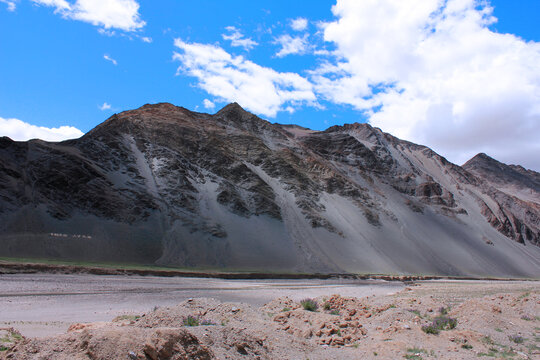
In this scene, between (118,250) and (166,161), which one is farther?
(166,161)

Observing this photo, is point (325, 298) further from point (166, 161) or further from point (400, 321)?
point (166, 161)

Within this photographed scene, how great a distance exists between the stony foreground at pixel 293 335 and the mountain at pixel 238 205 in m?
32.4

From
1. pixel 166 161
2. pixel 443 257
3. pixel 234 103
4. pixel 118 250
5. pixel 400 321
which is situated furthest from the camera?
pixel 234 103

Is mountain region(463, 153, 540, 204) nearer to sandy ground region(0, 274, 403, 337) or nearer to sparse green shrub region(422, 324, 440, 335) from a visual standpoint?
sandy ground region(0, 274, 403, 337)

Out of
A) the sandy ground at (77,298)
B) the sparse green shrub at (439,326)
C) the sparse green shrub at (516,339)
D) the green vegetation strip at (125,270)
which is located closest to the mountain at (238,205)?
the green vegetation strip at (125,270)

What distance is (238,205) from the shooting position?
58062 millimetres

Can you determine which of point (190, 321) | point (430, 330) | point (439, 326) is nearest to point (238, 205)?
point (439, 326)

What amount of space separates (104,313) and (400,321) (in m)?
10.9

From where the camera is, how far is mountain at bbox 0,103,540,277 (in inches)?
1740

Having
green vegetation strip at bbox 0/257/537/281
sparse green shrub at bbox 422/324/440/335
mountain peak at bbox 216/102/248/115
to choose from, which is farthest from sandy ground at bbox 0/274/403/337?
mountain peak at bbox 216/102/248/115

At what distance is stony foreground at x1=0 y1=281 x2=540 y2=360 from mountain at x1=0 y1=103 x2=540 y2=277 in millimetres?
32414

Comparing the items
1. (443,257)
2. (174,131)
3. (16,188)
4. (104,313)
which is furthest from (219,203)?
(104,313)

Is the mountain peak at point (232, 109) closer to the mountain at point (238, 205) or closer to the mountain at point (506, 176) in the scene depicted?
the mountain at point (238, 205)

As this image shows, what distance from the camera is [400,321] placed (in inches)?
469
